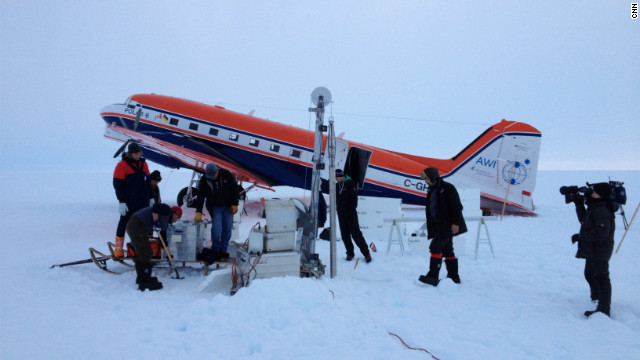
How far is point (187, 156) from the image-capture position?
1212cm

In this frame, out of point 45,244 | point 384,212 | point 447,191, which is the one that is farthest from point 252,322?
point 45,244

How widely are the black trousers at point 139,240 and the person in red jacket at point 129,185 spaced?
118 cm

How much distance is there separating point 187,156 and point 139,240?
25.1 feet

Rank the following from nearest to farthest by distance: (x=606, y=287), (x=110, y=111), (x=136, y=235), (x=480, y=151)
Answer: (x=606, y=287) → (x=136, y=235) → (x=480, y=151) → (x=110, y=111)

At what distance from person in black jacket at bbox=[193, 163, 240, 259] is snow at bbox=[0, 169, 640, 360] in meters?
0.70

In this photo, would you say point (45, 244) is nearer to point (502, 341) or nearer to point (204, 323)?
point (204, 323)

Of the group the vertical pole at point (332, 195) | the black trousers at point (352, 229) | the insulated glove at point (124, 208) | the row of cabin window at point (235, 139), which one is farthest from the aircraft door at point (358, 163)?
the row of cabin window at point (235, 139)

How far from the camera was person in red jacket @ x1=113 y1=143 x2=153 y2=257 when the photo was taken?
598cm

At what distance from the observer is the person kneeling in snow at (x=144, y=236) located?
493cm

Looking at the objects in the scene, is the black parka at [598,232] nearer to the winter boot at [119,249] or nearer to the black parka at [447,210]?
the black parka at [447,210]

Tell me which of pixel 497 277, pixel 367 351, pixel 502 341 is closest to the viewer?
pixel 367 351

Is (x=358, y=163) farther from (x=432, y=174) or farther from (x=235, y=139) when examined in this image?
(x=235, y=139)

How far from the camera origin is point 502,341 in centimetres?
346

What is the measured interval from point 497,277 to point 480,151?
8.50 meters
